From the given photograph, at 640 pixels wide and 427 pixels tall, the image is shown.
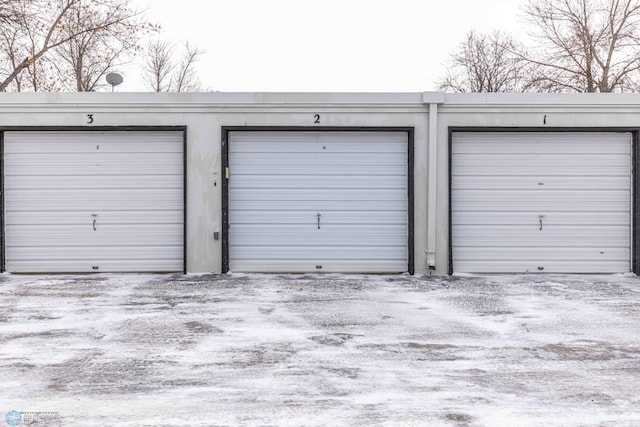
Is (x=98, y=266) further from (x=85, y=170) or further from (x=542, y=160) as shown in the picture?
(x=542, y=160)

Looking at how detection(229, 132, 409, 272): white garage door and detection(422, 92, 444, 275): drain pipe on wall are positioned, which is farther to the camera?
detection(229, 132, 409, 272): white garage door

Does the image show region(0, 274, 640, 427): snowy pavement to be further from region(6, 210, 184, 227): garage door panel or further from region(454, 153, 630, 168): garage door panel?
region(454, 153, 630, 168): garage door panel

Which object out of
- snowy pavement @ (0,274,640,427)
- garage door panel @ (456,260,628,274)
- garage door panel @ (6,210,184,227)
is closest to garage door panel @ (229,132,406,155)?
garage door panel @ (6,210,184,227)

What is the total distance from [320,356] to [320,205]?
605 centimetres

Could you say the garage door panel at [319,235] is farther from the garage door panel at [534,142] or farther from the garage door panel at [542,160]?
the garage door panel at [534,142]

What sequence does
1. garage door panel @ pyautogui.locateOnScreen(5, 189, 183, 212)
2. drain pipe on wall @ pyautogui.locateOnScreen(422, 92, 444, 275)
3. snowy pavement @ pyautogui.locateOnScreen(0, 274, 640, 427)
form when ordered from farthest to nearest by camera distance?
garage door panel @ pyautogui.locateOnScreen(5, 189, 183, 212)
drain pipe on wall @ pyautogui.locateOnScreen(422, 92, 444, 275)
snowy pavement @ pyautogui.locateOnScreen(0, 274, 640, 427)

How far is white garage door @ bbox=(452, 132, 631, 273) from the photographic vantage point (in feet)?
37.6

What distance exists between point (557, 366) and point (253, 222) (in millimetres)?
7046

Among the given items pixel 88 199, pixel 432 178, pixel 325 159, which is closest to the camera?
pixel 432 178

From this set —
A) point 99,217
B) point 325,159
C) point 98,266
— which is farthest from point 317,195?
point 98,266

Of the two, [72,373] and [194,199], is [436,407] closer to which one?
[72,373]

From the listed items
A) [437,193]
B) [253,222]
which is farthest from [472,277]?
[253,222]

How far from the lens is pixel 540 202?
11461 mm

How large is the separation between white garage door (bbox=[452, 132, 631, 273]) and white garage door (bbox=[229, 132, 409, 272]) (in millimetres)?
1175
